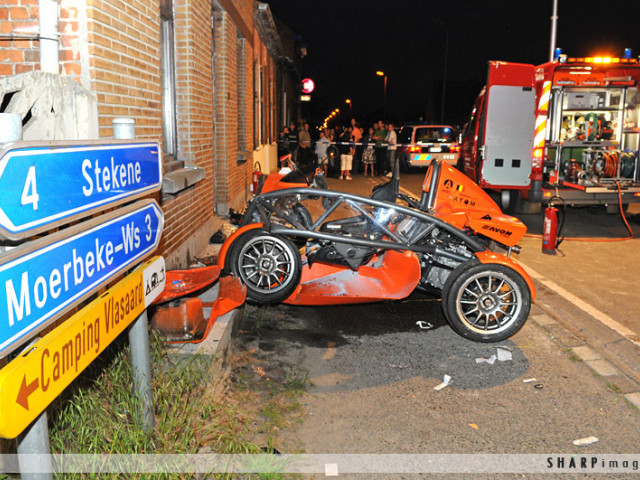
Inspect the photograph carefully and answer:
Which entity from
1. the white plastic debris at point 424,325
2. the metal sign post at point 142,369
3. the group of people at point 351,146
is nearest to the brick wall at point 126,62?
the metal sign post at point 142,369

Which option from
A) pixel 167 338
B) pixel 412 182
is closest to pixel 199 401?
pixel 167 338

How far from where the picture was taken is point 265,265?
575 centimetres

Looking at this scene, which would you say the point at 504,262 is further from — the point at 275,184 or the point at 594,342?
the point at 275,184

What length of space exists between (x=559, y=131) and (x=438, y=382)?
9.74 meters

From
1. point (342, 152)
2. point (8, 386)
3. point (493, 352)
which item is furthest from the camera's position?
point (342, 152)

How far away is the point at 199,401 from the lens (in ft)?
12.6

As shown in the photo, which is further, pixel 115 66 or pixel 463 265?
pixel 463 265

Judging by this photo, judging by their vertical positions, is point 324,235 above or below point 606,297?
above

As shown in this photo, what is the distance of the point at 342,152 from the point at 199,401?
20924 mm

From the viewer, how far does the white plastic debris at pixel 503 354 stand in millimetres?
5233

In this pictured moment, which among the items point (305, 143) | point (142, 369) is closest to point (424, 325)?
point (142, 369)

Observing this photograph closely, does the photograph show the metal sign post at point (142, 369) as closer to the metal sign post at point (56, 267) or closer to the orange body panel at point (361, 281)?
the metal sign post at point (56, 267)

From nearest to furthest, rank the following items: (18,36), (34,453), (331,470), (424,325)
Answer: (34,453)
(331,470)
(18,36)
(424,325)

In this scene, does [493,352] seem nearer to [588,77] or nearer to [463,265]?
[463,265]
